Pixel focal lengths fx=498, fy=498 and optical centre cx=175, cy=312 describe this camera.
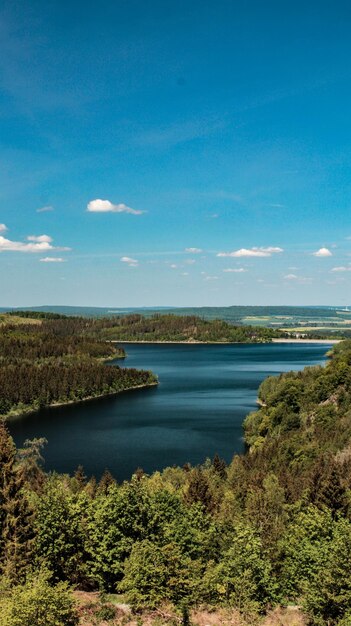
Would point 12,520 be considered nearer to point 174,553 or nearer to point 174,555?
point 174,553

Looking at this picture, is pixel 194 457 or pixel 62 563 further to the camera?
pixel 194 457

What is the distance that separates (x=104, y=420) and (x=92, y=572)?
11779 centimetres

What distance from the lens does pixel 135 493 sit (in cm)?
4350

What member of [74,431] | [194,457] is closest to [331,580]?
[194,457]

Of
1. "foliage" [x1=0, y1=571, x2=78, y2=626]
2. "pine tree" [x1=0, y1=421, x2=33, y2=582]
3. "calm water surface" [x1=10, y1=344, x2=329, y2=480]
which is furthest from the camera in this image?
"calm water surface" [x1=10, y1=344, x2=329, y2=480]

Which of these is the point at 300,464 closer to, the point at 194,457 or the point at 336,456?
the point at 336,456

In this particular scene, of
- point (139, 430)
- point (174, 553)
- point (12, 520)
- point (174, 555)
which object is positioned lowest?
point (139, 430)

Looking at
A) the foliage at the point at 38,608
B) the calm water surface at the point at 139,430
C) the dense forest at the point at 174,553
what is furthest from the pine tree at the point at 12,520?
the calm water surface at the point at 139,430

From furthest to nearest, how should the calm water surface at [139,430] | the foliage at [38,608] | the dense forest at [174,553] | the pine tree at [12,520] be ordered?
the calm water surface at [139,430], the pine tree at [12,520], the dense forest at [174,553], the foliage at [38,608]

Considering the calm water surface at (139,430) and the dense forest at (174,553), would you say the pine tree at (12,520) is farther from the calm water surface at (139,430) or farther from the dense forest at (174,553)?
the calm water surface at (139,430)

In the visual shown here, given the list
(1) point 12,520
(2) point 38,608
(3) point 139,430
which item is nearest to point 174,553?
(2) point 38,608

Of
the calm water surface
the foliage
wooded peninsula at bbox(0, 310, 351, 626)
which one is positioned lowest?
the calm water surface

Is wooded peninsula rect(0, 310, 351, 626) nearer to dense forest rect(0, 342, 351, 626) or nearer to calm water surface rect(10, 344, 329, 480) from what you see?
dense forest rect(0, 342, 351, 626)

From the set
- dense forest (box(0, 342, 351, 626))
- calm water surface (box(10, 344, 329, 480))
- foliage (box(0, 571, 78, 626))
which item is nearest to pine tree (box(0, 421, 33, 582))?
dense forest (box(0, 342, 351, 626))
